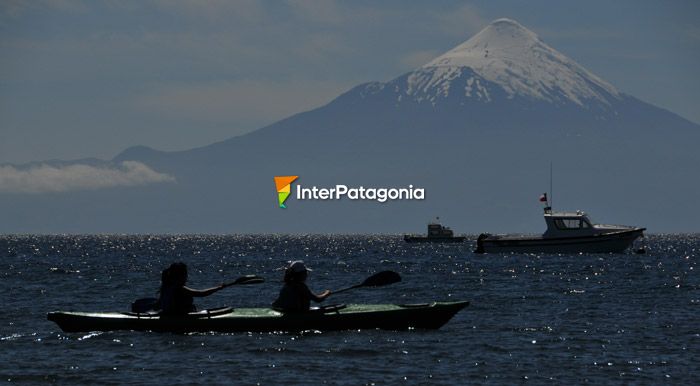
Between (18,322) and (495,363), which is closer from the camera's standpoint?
(495,363)

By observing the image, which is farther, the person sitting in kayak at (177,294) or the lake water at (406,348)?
the person sitting in kayak at (177,294)

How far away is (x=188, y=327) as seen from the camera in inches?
1325

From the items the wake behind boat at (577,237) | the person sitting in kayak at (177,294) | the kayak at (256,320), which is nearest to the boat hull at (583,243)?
the wake behind boat at (577,237)

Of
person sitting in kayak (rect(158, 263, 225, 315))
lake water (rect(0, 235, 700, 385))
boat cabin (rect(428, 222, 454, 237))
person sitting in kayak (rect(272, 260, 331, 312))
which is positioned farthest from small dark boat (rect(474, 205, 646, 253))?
boat cabin (rect(428, 222, 454, 237))

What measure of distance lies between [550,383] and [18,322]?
19.5m

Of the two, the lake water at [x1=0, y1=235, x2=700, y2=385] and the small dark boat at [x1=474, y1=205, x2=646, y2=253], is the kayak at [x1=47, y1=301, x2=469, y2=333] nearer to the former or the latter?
the lake water at [x1=0, y1=235, x2=700, y2=385]

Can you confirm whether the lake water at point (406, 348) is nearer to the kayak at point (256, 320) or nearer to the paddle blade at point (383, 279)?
the kayak at point (256, 320)

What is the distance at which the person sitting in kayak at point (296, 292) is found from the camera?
3281 centimetres

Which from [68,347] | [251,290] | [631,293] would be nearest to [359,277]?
[251,290]

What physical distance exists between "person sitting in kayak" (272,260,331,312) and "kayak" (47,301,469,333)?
0.21 meters

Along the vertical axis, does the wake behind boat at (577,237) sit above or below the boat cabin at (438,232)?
below

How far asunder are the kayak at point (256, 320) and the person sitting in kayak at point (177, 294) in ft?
0.71

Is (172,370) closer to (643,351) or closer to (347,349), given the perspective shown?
(347,349)

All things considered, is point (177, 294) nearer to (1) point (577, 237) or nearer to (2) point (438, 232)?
(1) point (577, 237)
